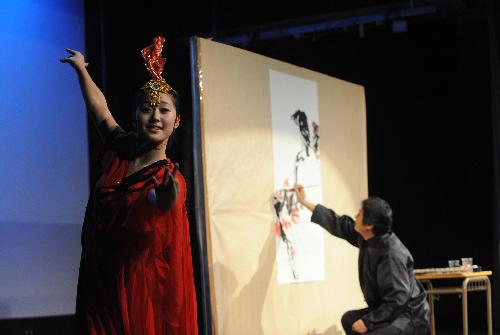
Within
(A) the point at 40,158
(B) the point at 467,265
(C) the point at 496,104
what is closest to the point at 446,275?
(B) the point at 467,265

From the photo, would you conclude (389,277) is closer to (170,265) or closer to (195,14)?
(170,265)

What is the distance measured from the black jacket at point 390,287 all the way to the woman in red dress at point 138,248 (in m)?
1.68

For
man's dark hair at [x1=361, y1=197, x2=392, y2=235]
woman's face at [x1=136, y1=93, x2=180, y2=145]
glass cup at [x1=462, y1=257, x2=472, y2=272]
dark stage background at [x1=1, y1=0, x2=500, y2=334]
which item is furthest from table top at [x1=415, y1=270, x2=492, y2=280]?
woman's face at [x1=136, y1=93, x2=180, y2=145]

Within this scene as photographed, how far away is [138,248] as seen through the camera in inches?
95.5

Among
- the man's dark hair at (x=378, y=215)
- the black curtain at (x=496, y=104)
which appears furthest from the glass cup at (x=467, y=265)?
the man's dark hair at (x=378, y=215)

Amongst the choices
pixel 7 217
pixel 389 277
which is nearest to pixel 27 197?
pixel 7 217

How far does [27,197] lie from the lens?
181 inches

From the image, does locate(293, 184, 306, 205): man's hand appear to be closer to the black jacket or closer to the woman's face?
the black jacket

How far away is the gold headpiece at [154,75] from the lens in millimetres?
2574

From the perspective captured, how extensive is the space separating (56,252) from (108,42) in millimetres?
1445

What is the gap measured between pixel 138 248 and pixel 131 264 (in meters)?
0.06

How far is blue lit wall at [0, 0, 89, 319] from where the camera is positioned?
4516 millimetres

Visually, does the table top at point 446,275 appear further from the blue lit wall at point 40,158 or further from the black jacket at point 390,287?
the blue lit wall at point 40,158

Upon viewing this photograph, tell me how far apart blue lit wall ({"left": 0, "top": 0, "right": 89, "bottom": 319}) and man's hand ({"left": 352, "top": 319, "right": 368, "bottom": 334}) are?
6.19 feet
